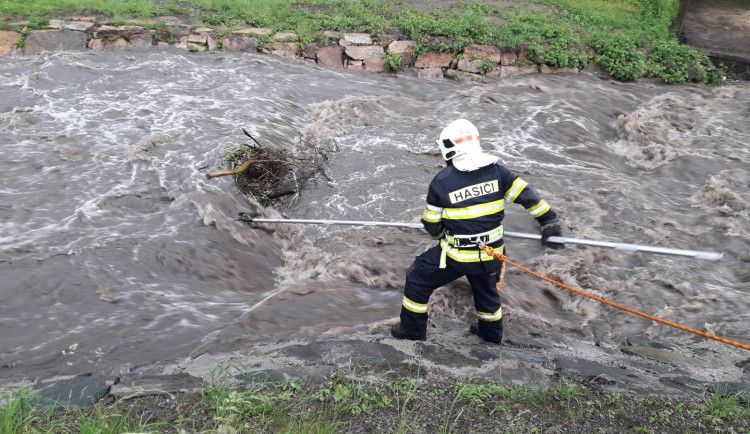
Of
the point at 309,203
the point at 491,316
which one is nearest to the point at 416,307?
the point at 491,316

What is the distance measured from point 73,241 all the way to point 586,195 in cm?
624

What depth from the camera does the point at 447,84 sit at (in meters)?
12.3

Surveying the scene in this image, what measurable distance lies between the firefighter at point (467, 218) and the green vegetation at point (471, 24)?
881 cm

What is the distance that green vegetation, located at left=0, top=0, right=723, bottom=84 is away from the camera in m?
12.7

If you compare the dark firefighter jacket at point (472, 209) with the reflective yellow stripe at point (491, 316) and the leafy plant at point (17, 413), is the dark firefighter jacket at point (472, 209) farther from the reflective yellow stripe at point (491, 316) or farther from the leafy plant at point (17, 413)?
the leafy plant at point (17, 413)

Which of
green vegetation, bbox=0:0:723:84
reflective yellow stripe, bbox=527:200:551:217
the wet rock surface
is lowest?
the wet rock surface

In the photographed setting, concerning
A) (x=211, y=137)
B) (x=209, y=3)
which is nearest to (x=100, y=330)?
(x=211, y=137)

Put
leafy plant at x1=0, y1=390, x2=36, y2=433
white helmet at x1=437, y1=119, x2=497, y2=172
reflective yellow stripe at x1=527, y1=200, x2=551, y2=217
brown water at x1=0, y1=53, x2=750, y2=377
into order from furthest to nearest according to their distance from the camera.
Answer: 1. brown water at x1=0, y1=53, x2=750, y2=377
2. reflective yellow stripe at x1=527, y1=200, x2=551, y2=217
3. white helmet at x1=437, y1=119, x2=497, y2=172
4. leafy plant at x1=0, y1=390, x2=36, y2=433

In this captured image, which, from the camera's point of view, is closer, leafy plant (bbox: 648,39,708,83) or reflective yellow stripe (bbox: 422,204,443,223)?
reflective yellow stripe (bbox: 422,204,443,223)

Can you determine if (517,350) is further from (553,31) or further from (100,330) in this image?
(553,31)

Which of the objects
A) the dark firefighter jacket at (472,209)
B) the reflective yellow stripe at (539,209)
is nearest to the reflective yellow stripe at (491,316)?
the dark firefighter jacket at (472,209)

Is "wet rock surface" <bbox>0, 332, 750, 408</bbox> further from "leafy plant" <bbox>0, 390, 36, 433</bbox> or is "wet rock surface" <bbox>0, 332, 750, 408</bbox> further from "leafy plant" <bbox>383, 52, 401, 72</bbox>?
"leafy plant" <bbox>383, 52, 401, 72</bbox>

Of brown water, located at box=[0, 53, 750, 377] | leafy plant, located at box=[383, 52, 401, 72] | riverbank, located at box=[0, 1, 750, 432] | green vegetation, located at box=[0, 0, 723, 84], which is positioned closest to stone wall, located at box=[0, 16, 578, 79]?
leafy plant, located at box=[383, 52, 401, 72]

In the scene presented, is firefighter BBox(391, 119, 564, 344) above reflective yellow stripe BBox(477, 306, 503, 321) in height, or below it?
above
